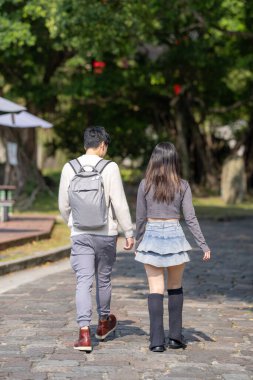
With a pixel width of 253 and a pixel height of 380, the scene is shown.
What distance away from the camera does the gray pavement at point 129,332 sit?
7.26 metres

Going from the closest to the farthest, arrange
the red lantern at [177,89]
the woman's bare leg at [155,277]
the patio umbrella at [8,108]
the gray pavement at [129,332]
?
1. the gray pavement at [129,332]
2. the woman's bare leg at [155,277]
3. the patio umbrella at [8,108]
4. the red lantern at [177,89]

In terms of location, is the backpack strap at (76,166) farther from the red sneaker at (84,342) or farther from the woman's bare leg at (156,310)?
the red sneaker at (84,342)

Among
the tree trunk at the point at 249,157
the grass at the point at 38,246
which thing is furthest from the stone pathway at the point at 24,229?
the tree trunk at the point at 249,157

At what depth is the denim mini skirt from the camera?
7973 mm

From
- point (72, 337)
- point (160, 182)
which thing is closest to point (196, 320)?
point (72, 337)

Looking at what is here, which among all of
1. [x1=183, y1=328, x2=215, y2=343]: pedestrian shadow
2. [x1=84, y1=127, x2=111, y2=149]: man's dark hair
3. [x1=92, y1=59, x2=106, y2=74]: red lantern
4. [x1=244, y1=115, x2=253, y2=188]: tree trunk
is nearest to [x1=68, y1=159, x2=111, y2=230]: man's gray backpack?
[x1=84, y1=127, x2=111, y2=149]: man's dark hair

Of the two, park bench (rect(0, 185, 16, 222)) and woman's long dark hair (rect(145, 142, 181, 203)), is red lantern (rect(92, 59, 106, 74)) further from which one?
woman's long dark hair (rect(145, 142, 181, 203))

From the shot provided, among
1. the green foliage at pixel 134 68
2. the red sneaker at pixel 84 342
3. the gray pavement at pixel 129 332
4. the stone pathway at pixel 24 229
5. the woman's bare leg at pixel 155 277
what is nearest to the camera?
the gray pavement at pixel 129 332

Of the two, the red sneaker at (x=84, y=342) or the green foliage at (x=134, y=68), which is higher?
the green foliage at (x=134, y=68)

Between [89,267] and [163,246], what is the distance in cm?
63

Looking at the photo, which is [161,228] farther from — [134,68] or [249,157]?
[249,157]

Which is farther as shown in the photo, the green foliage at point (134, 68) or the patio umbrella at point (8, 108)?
the green foliage at point (134, 68)

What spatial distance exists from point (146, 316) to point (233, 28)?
54.6ft

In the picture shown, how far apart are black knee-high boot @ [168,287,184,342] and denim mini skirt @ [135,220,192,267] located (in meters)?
0.34
